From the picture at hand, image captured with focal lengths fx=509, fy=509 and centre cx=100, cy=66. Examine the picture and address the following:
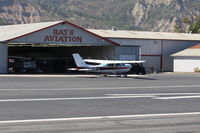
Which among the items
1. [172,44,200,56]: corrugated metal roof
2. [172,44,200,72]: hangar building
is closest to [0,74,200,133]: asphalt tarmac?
[172,44,200,56]: corrugated metal roof

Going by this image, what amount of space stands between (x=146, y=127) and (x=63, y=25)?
3961cm

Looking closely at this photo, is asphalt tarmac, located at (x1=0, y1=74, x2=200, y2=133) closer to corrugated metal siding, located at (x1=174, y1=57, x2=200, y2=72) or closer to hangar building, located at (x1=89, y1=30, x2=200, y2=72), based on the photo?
hangar building, located at (x1=89, y1=30, x2=200, y2=72)

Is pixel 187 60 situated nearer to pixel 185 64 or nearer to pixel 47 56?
pixel 185 64

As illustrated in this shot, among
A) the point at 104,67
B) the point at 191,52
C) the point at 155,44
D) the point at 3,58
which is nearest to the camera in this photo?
the point at 104,67

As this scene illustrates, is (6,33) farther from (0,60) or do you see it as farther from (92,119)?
(92,119)

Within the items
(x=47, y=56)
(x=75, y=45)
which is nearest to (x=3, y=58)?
(x=75, y=45)

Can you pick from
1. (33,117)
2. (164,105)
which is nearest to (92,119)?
(33,117)

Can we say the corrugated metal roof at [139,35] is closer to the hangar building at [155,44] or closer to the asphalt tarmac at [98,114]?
the hangar building at [155,44]

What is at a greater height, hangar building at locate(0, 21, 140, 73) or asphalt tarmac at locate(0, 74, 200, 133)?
hangar building at locate(0, 21, 140, 73)

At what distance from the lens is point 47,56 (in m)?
61.5

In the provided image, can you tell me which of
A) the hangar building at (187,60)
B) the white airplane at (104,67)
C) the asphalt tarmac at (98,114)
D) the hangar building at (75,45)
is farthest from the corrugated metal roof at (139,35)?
the asphalt tarmac at (98,114)

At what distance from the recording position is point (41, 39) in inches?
1977

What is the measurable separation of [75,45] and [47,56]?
7.23 m

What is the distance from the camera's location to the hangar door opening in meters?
55.8
